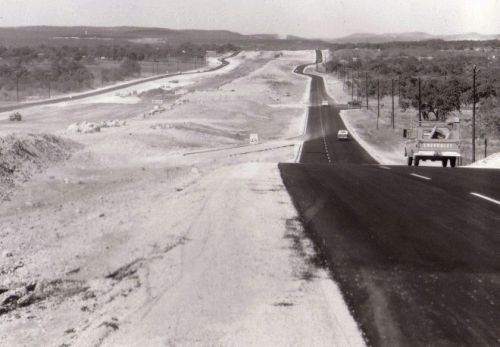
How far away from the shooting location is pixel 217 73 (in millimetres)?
160625

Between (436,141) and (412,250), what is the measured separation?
21.0 metres

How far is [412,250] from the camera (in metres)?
9.12

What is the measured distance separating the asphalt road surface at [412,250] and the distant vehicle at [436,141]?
428 inches

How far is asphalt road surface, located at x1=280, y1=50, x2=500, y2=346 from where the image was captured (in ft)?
20.6

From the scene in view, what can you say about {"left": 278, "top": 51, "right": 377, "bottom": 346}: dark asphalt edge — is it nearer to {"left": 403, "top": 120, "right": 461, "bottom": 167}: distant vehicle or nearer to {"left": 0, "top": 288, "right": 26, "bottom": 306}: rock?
{"left": 0, "top": 288, "right": 26, "bottom": 306}: rock

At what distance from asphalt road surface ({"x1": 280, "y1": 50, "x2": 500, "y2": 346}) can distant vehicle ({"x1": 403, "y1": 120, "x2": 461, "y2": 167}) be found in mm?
10863

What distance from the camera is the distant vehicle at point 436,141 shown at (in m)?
28.7

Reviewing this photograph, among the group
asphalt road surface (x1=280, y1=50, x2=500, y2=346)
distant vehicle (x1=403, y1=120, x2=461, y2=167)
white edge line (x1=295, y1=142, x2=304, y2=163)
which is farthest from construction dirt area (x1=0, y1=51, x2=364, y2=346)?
white edge line (x1=295, y1=142, x2=304, y2=163)

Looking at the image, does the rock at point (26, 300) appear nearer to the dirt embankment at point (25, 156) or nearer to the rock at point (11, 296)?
the rock at point (11, 296)

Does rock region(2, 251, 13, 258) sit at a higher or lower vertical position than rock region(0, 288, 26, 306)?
lower

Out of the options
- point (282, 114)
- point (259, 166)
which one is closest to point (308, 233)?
point (259, 166)

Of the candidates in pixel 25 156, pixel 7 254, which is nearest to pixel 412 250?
pixel 7 254

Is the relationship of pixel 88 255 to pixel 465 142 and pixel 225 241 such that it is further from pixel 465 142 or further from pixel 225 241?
pixel 465 142

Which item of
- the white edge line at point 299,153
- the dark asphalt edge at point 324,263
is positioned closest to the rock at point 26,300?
the dark asphalt edge at point 324,263
